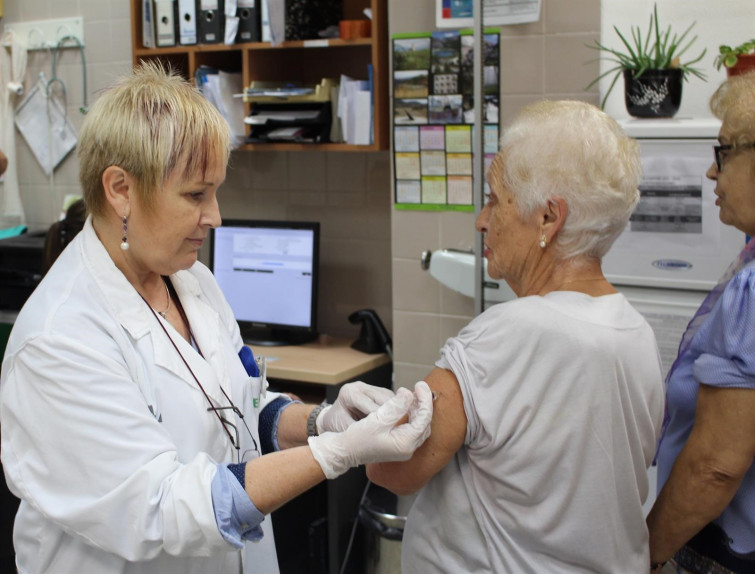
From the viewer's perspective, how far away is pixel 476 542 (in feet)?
4.57

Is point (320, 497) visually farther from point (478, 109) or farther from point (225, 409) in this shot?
point (225, 409)

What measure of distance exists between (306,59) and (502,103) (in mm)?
1026

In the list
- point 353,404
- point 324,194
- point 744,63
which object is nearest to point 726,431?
point 353,404

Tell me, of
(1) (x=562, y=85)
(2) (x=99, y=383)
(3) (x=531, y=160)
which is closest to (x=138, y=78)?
(2) (x=99, y=383)

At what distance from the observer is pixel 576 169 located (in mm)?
1339

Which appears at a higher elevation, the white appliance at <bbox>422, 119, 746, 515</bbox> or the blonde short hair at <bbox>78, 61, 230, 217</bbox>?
the blonde short hair at <bbox>78, 61, 230, 217</bbox>

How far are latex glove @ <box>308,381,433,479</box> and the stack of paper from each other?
A: 6.01 ft

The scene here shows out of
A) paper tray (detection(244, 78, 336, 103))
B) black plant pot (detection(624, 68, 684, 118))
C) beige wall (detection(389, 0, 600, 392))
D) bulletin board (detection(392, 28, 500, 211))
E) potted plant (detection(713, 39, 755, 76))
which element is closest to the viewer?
potted plant (detection(713, 39, 755, 76))

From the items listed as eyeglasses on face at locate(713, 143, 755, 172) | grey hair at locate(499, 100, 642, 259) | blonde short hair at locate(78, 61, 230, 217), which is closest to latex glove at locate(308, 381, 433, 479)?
grey hair at locate(499, 100, 642, 259)

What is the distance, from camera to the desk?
3.00 metres

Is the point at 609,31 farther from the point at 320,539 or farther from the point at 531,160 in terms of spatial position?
the point at 320,539

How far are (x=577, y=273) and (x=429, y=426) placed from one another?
0.35 metres

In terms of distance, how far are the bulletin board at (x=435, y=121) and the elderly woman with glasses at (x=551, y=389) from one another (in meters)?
1.48

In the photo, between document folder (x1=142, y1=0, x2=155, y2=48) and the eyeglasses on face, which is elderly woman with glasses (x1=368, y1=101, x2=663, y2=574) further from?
document folder (x1=142, y1=0, x2=155, y2=48)
